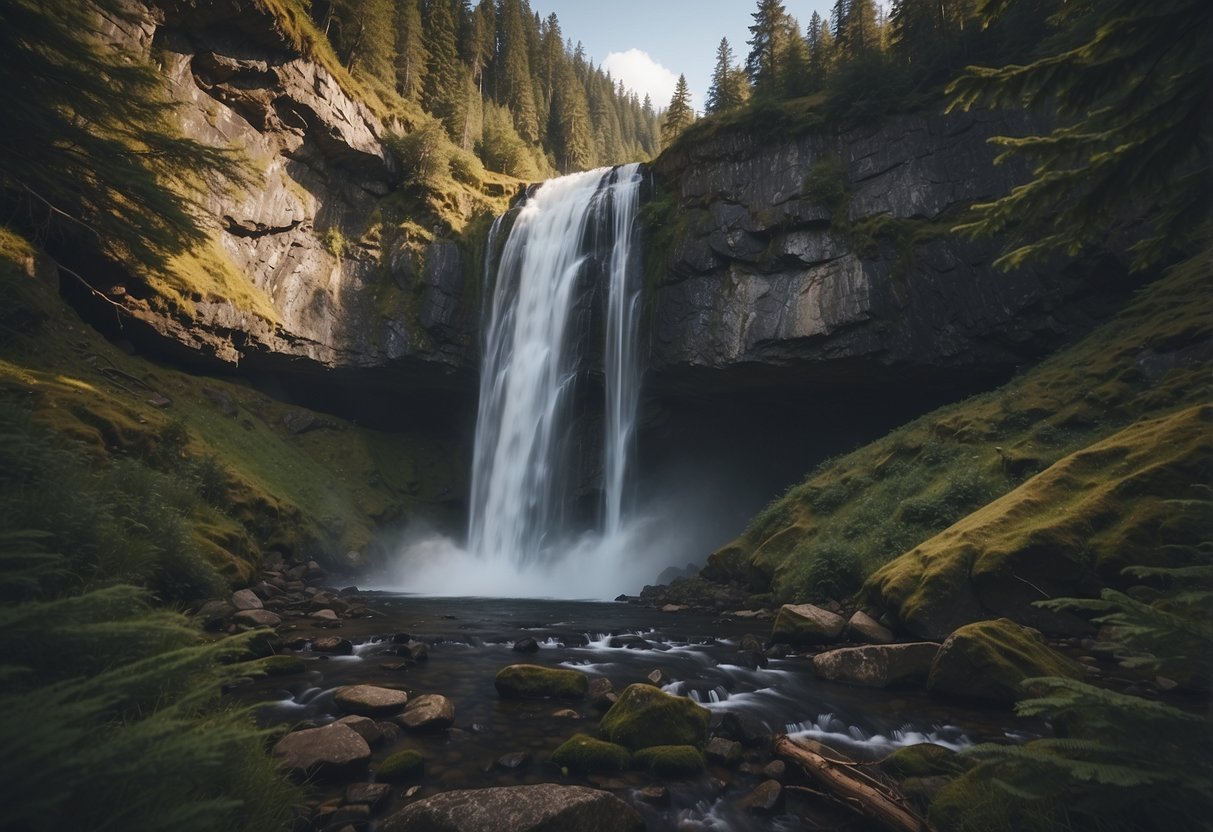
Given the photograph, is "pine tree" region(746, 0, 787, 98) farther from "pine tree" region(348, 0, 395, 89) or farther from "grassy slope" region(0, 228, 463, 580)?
"grassy slope" region(0, 228, 463, 580)

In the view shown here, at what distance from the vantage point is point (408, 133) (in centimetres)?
3491

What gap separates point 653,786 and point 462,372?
28070 mm

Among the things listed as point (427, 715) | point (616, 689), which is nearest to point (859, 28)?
point (616, 689)

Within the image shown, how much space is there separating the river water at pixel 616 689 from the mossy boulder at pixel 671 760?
11 centimetres

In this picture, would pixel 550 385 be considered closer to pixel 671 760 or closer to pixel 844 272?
pixel 844 272

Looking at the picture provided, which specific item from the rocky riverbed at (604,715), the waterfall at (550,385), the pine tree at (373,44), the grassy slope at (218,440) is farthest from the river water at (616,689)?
the pine tree at (373,44)

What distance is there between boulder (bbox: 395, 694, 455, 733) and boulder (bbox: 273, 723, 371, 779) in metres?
0.87

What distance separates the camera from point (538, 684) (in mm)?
7273

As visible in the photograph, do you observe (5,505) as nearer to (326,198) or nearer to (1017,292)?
(1017,292)

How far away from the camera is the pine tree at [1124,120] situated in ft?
12.9

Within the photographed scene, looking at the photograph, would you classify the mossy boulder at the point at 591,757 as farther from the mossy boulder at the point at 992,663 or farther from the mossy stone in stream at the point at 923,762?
the mossy boulder at the point at 992,663

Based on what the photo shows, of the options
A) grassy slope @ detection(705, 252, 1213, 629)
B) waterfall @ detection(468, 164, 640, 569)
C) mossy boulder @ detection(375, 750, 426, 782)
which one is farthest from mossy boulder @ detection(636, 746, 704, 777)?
waterfall @ detection(468, 164, 640, 569)

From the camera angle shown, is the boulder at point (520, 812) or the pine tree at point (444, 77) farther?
the pine tree at point (444, 77)

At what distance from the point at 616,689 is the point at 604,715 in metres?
1.43
